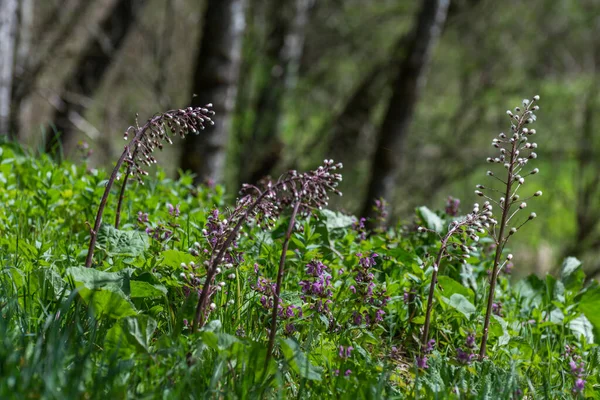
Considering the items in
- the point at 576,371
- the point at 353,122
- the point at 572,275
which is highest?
the point at 353,122

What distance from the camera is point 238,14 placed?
8.08 metres

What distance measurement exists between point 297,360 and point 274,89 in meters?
8.45

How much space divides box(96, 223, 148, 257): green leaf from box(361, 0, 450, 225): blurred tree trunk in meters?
5.52

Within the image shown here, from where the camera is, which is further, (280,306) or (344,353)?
(280,306)

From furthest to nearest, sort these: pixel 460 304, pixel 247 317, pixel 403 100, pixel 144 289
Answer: pixel 403 100 < pixel 460 304 < pixel 247 317 < pixel 144 289

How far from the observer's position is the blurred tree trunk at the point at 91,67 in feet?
38.4

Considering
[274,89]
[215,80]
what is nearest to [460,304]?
[215,80]

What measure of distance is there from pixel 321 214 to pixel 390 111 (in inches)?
215

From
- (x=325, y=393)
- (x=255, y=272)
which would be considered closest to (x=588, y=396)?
(x=325, y=393)

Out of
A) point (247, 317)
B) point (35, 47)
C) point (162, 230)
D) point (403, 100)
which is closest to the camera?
point (247, 317)

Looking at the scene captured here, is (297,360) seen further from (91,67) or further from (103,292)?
(91,67)

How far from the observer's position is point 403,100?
8.87 m

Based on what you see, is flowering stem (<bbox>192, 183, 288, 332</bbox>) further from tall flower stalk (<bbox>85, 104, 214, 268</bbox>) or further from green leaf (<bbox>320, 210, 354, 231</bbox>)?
green leaf (<bbox>320, 210, 354, 231</bbox>)

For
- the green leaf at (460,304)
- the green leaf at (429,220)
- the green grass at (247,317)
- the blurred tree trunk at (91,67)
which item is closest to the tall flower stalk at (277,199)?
the green grass at (247,317)
